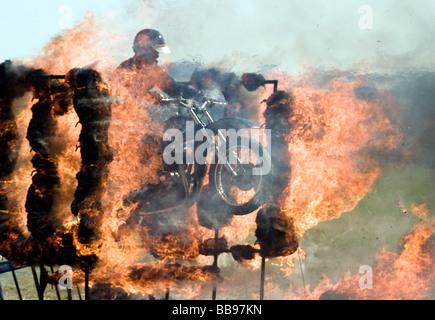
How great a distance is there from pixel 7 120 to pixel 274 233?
23.0ft

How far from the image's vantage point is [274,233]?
266 inches

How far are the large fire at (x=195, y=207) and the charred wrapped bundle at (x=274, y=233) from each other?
1.31 ft

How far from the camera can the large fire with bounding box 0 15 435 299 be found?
760cm

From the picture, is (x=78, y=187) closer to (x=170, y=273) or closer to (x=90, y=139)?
(x=90, y=139)

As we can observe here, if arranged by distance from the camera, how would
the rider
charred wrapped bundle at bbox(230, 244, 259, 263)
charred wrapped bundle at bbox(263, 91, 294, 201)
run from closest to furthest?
charred wrapped bundle at bbox(263, 91, 294, 201)
charred wrapped bundle at bbox(230, 244, 259, 263)
the rider

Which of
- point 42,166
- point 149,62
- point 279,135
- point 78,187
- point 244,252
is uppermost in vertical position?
point 149,62

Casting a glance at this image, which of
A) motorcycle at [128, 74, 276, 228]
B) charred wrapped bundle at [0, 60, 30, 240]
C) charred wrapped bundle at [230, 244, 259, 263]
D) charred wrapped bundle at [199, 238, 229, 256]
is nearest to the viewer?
motorcycle at [128, 74, 276, 228]

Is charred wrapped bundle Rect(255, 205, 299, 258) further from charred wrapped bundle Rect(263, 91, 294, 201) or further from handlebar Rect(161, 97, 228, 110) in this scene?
handlebar Rect(161, 97, 228, 110)

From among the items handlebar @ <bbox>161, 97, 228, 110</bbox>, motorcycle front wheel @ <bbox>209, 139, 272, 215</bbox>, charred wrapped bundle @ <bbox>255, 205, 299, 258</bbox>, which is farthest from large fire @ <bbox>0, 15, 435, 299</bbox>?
handlebar @ <bbox>161, 97, 228, 110</bbox>

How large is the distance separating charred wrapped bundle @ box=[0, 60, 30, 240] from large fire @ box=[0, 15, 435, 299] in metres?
0.10

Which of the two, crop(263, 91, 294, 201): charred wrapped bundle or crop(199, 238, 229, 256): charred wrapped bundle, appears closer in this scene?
crop(263, 91, 294, 201): charred wrapped bundle

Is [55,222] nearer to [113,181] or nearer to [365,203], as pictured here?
[113,181]

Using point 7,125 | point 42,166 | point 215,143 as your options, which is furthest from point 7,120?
point 215,143

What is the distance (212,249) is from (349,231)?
847cm
